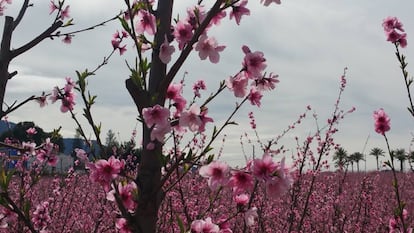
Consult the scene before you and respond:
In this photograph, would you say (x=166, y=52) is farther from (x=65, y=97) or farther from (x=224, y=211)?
(x=224, y=211)

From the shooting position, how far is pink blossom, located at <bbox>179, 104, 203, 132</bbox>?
1.66 meters

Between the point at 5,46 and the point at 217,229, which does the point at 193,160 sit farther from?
the point at 5,46

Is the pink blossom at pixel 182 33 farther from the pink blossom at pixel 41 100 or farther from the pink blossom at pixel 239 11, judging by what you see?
the pink blossom at pixel 41 100

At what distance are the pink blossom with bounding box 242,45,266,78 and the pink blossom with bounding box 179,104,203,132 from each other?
0.29m

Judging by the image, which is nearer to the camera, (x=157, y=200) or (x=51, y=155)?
(x=157, y=200)

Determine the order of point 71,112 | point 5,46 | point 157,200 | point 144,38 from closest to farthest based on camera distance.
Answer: point 157,200, point 144,38, point 71,112, point 5,46

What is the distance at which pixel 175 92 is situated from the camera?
1805 millimetres

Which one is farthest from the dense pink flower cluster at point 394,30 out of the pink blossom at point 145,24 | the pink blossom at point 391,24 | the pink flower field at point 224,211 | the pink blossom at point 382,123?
the pink blossom at point 145,24

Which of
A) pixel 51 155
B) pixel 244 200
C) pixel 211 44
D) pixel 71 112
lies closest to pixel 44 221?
pixel 51 155

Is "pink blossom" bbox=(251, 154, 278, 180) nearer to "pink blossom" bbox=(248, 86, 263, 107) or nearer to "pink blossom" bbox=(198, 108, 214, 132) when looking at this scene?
"pink blossom" bbox=(198, 108, 214, 132)

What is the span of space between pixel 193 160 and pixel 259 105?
50cm

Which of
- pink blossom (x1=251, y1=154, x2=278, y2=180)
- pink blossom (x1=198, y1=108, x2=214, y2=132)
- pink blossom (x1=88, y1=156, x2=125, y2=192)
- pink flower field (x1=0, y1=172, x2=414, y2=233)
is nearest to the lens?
pink blossom (x1=251, y1=154, x2=278, y2=180)

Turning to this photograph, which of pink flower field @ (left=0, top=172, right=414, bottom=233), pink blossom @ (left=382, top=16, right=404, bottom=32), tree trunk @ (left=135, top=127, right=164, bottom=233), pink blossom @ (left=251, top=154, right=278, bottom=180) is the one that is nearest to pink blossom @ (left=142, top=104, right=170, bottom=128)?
tree trunk @ (left=135, top=127, right=164, bottom=233)

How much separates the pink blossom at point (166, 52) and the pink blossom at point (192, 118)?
0.65 feet
